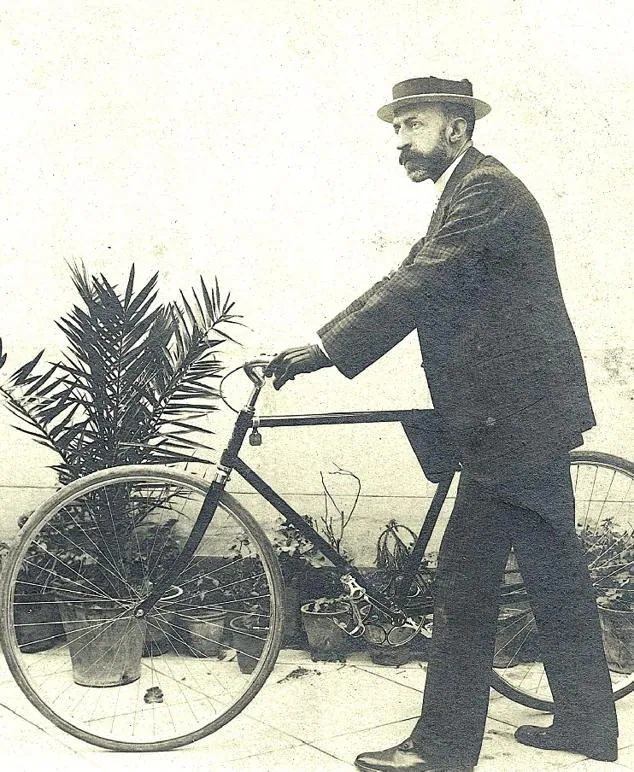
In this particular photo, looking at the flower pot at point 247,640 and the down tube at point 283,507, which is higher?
the down tube at point 283,507

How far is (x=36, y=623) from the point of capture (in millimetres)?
3967

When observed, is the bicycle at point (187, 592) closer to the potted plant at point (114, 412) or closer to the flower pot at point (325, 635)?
the potted plant at point (114, 412)

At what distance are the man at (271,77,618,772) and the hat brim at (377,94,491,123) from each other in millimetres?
243

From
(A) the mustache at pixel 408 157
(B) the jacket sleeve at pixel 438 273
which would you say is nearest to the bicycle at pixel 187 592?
(B) the jacket sleeve at pixel 438 273

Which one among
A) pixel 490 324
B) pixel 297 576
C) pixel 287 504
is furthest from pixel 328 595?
pixel 490 324

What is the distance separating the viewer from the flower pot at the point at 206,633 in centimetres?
416

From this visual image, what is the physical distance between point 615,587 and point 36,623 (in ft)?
8.06

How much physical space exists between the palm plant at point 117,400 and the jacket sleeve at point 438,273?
759 mm

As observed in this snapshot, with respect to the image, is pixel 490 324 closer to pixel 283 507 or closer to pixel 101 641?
pixel 283 507

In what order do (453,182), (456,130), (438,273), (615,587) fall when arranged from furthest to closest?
(615,587) → (456,130) → (453,182) → (438,273)

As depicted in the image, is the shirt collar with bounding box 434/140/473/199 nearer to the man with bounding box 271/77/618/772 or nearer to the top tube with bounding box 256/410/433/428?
the man with bounding box 271/77/618/772

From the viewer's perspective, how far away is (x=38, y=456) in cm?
407

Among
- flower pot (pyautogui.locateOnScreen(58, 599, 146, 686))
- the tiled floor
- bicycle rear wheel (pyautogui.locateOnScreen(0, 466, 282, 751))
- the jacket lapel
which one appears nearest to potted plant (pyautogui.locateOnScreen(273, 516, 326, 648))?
bicycle rear wheel (pyautogui.locateOnScreen(0, 466, 282, 751))

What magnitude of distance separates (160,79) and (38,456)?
168cm
